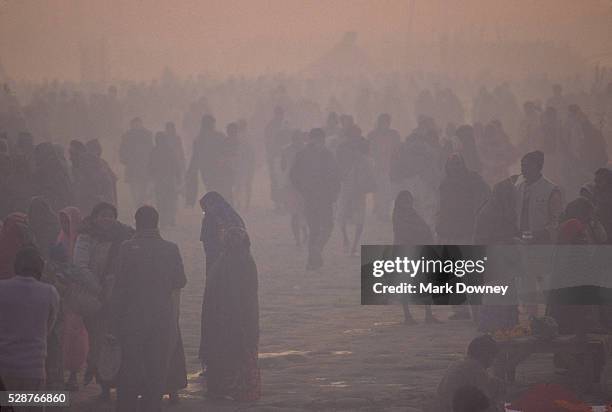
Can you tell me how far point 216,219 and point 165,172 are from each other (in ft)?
26.4

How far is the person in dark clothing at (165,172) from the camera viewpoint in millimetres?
17078

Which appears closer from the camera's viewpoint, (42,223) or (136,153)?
(42,223)

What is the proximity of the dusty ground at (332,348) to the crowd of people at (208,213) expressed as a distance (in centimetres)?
31

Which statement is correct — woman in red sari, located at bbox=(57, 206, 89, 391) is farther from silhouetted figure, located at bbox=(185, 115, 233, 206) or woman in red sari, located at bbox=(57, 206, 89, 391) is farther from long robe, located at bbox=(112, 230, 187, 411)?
silhouetted figure, located at bbox=(185, 115, 233, 206)

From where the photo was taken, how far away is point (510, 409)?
26.7ft

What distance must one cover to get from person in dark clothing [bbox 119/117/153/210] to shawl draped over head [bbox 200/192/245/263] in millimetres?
8077

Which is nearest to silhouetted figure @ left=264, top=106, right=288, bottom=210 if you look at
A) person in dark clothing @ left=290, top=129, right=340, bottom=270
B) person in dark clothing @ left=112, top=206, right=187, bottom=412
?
person in dark clothing @ left=290, top=129, right=340, bottom=270

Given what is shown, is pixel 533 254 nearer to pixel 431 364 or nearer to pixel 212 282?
pixel 431 364

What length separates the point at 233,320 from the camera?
8.83 metres

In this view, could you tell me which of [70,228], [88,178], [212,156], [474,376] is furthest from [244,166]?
[474,376]

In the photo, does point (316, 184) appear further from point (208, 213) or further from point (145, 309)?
point (145, 309)

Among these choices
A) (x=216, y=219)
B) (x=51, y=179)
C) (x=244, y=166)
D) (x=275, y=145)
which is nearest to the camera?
(x=216, y=219)

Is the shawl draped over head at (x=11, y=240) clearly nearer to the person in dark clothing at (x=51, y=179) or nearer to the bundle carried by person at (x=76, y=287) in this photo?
the bundle carried by person at (x=76, y=287)

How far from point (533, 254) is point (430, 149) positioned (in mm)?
4273
